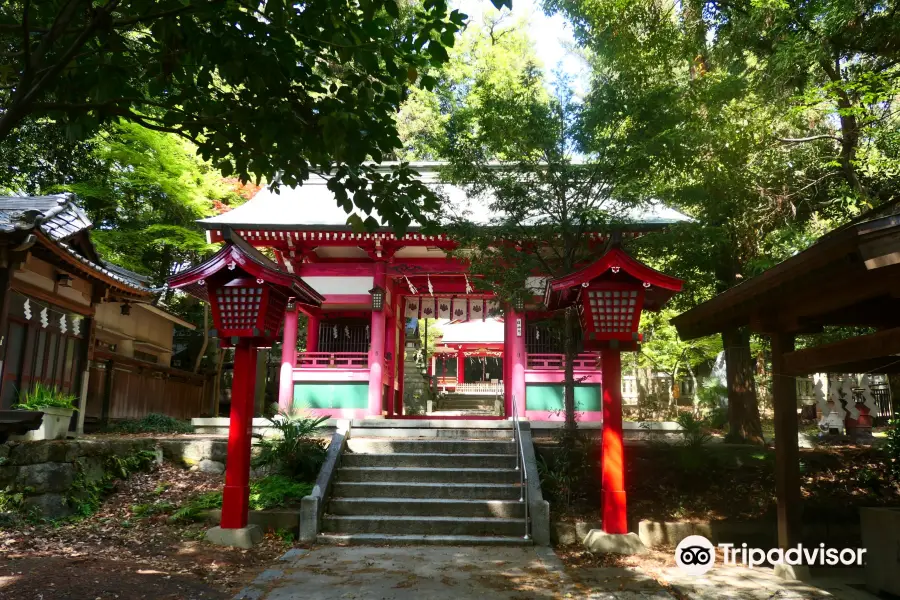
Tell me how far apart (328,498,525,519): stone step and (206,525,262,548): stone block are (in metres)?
1.25

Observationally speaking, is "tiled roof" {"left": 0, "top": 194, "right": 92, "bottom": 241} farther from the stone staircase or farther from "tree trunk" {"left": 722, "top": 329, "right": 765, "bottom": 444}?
"tree trunk" {"left": 722, "top": 329, "right": 765, "bottom": 444}

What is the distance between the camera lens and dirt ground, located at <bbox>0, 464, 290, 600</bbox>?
5.36 m

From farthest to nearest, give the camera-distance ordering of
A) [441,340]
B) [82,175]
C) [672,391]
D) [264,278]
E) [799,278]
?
1. [441,340]
2. [672,391]
3. [82,175]
4. [264,278]
5. [799,278]

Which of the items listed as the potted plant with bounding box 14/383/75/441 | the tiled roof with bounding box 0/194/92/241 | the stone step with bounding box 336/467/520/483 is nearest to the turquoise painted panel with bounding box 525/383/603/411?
the stone step with bounding box 336/467/520/483

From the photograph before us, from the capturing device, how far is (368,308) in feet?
44.6

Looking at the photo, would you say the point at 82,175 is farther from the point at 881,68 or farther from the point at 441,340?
the point at 881,68

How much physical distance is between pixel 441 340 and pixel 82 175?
15.3 meters

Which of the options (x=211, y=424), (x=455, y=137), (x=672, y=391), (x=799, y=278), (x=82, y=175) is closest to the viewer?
(x=799, y=278)

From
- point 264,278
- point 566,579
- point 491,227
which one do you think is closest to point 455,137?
point 491,227

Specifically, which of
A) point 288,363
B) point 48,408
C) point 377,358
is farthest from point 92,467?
point 377,358

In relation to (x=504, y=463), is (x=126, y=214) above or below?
above

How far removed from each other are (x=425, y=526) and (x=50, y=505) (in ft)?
15.9

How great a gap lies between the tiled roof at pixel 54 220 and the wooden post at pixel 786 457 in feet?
31.8

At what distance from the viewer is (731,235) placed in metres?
11.3
